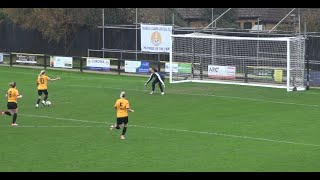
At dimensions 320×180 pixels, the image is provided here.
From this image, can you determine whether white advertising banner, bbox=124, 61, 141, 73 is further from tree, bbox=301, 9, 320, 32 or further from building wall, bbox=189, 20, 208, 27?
building wall, bbox=189, 20, 208, 27

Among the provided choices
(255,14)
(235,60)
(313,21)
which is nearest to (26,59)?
(235,60)

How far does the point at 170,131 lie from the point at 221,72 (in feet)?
63.1

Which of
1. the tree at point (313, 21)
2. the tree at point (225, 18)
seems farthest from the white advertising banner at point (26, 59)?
the tree at point (313, 21)

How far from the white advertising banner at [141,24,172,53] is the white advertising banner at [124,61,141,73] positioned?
252 centimetres

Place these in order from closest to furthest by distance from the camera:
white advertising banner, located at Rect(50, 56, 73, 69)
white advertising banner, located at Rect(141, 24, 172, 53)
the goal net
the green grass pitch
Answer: the green grass pitch
the goal net
white advertising banner, located at Rect(141, 24, 172, 53)
white advertising banner, located at Rect(50, 56, 73, 69)

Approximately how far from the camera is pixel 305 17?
53875 mm

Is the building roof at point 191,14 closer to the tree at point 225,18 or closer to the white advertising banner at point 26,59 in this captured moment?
the tree at point 225,18

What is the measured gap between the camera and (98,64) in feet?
180

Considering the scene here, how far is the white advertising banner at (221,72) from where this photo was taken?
154ft

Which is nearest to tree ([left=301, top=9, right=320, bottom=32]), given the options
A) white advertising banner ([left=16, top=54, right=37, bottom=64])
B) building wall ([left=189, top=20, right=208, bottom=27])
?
building wall ([left=189, top=20, right=208, bottom=27])

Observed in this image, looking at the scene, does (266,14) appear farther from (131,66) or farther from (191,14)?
(131,66)

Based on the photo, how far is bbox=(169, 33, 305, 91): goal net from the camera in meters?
44.2
